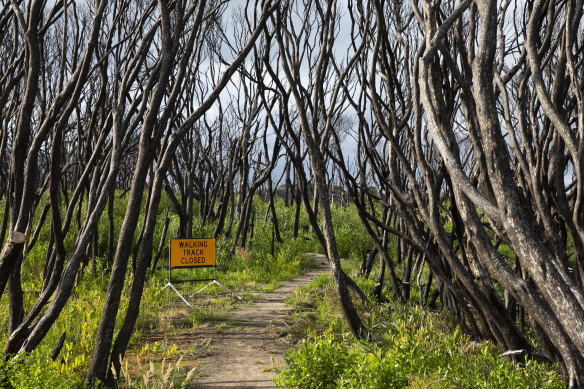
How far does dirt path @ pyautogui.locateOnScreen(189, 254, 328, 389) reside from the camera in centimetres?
332

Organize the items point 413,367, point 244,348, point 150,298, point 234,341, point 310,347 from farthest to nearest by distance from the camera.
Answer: point 150,298
point 234,341
point 244,348
point 310,347
point 413,367

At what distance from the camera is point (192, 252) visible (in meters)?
6.55

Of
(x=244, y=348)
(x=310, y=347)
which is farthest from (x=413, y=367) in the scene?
(x=244, y=348)

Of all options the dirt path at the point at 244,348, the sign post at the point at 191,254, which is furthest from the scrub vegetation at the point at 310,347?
the sign post at the point at 191,254

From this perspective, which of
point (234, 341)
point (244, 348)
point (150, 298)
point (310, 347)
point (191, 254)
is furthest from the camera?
point (191, 254)

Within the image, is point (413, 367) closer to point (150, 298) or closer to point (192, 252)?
point (150, 298)

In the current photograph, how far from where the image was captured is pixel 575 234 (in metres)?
2.81

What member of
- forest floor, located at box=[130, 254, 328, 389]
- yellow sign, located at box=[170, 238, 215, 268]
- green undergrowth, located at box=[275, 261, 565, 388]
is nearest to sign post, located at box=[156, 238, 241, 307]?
yellow sign, located at box=[170, 238, 215, 268]

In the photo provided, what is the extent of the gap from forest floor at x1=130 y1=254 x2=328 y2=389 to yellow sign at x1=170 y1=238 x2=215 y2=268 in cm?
53

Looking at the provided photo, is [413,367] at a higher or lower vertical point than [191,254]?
lower

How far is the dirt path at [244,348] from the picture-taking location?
10.9 feet

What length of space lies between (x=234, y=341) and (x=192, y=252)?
2.46m

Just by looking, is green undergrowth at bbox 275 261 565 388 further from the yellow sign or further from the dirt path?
the yellow sign

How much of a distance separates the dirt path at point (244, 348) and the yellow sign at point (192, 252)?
3.46 feet
